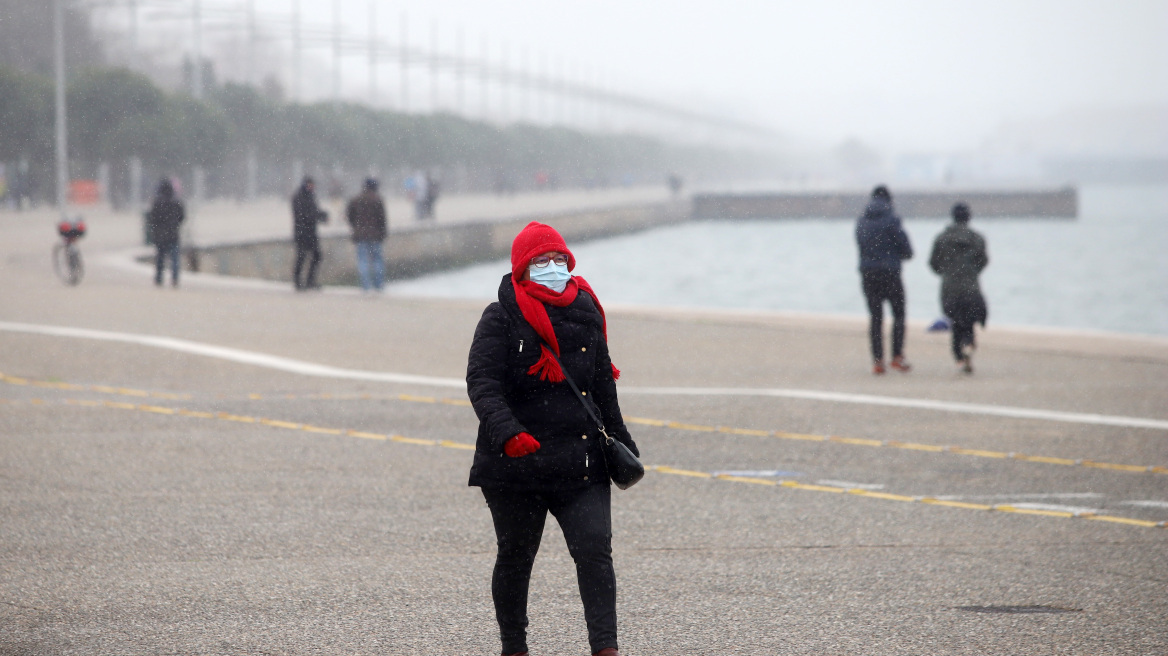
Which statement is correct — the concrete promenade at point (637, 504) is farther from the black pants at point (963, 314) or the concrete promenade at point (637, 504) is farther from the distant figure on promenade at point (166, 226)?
the distant figure on promenade at point (166, 226)

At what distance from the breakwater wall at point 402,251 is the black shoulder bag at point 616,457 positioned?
26.7 meters

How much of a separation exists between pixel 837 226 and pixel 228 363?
400 feet

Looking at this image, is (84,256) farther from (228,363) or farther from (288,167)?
(288,167)

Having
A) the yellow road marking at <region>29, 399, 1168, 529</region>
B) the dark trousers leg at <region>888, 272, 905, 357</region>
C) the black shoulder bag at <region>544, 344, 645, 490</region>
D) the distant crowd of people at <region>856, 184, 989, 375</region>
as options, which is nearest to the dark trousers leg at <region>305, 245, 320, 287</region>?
the yellow road marking at <region>29, 399, 1168, 529</region>

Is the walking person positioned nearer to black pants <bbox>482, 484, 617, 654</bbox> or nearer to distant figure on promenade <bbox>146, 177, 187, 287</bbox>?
black pants <bbox>482, 484, 617, 654</bbox>

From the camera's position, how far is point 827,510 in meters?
7.62

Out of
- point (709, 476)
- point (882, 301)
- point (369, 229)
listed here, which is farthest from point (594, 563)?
point (369, 229)

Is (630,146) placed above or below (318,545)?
above

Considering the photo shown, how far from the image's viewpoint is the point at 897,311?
13555mm

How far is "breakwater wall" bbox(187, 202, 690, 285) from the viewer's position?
3344 centimetres

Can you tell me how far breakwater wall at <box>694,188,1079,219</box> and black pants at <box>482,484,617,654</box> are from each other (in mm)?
120333

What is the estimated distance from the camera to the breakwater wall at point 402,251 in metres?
33.4

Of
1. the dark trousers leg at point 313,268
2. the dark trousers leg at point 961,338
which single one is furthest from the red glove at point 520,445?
the dark trousers leg at point 313,268

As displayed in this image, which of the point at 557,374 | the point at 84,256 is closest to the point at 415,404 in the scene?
the point at 557,374
